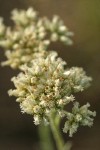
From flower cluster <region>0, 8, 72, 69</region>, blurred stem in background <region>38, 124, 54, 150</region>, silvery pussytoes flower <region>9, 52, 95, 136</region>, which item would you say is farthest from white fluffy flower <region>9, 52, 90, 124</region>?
blurred stem in background <region>38, 124, 54, 150</region>

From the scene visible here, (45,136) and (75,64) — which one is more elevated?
(75,64)

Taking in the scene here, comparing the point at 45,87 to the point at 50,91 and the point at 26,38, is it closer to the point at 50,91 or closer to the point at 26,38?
the point at 50,91

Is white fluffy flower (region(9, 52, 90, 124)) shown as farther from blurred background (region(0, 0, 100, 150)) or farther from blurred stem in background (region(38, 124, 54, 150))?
blurred background (region(0, 0, 100, 150))

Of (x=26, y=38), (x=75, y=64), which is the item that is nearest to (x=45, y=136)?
(x=26, y=38)

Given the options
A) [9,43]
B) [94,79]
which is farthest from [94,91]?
[9,43]

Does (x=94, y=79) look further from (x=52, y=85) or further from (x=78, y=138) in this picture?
(x=52, y=85)

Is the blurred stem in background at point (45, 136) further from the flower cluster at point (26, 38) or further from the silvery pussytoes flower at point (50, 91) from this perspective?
the silvery pussytoes flower at point (50, 91)

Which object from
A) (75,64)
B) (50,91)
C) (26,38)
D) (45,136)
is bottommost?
(50,91)
